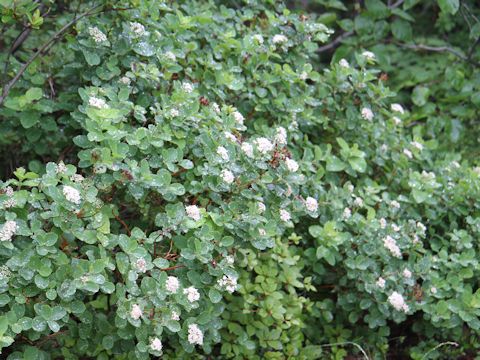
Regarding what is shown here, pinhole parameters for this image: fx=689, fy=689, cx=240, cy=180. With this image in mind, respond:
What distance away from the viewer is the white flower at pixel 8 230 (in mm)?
1974

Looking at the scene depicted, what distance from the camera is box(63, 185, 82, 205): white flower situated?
2.01m

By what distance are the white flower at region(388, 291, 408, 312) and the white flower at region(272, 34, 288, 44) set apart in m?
1.20

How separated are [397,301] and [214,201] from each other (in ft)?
2.79

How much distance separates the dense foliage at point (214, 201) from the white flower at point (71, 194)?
1 cm

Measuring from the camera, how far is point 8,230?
198 centimetres

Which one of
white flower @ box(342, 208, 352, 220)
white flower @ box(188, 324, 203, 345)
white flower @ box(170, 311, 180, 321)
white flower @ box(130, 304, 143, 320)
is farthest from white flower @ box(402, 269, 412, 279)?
white flower @ box(130, 304, 143, 320)

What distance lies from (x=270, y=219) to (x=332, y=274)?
650mm

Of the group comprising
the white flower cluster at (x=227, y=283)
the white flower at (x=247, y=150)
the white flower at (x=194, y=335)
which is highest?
the white flower at (x=247, y=150)

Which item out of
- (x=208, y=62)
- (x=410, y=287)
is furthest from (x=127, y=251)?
(x=410, y=287)

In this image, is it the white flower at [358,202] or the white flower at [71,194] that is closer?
the white flower at [71,194]

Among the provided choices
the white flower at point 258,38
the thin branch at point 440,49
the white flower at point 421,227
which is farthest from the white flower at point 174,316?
A: the thin branch at point 440,49

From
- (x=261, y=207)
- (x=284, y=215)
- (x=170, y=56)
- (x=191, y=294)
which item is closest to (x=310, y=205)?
(x=284, y=215)

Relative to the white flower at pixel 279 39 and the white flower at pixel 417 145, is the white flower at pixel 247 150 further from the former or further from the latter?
the white flower at pixel 417 145

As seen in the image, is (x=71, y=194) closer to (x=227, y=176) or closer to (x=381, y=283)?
(x=227, y=176)
